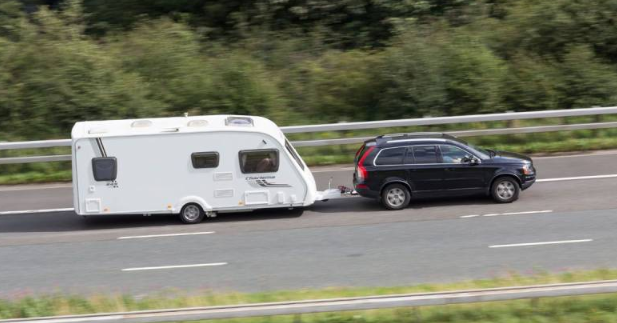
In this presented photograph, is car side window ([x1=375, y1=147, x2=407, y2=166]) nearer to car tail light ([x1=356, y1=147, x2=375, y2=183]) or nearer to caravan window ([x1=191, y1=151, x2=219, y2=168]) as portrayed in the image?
car tail light ([x1=356, y1=147, x2=375, y2=183])

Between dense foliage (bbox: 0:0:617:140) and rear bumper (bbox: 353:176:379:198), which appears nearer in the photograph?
rear bumper (bbox: 353:176:379:198)

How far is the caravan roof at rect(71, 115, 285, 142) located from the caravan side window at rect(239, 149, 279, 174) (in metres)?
0.38

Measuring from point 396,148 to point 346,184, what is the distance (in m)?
2.37

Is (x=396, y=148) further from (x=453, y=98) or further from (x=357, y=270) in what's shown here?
(x=453, y=98)

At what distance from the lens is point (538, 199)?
1634 centimetres

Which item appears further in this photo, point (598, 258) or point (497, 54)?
point (497, 54)

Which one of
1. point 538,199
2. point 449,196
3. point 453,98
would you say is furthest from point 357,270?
point 453,98

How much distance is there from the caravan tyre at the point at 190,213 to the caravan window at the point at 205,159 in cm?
84

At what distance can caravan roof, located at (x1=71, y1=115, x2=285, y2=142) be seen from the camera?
15.8 metres

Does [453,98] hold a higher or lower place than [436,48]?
lower


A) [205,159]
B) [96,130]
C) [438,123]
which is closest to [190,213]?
[205,159]

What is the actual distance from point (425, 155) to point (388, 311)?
814cm

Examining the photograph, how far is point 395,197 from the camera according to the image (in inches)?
638

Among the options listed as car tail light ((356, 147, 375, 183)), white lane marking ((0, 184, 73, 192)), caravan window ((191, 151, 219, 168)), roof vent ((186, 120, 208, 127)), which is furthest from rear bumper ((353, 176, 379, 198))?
Answer: white lane marking ((0, 184, 73, 192))
